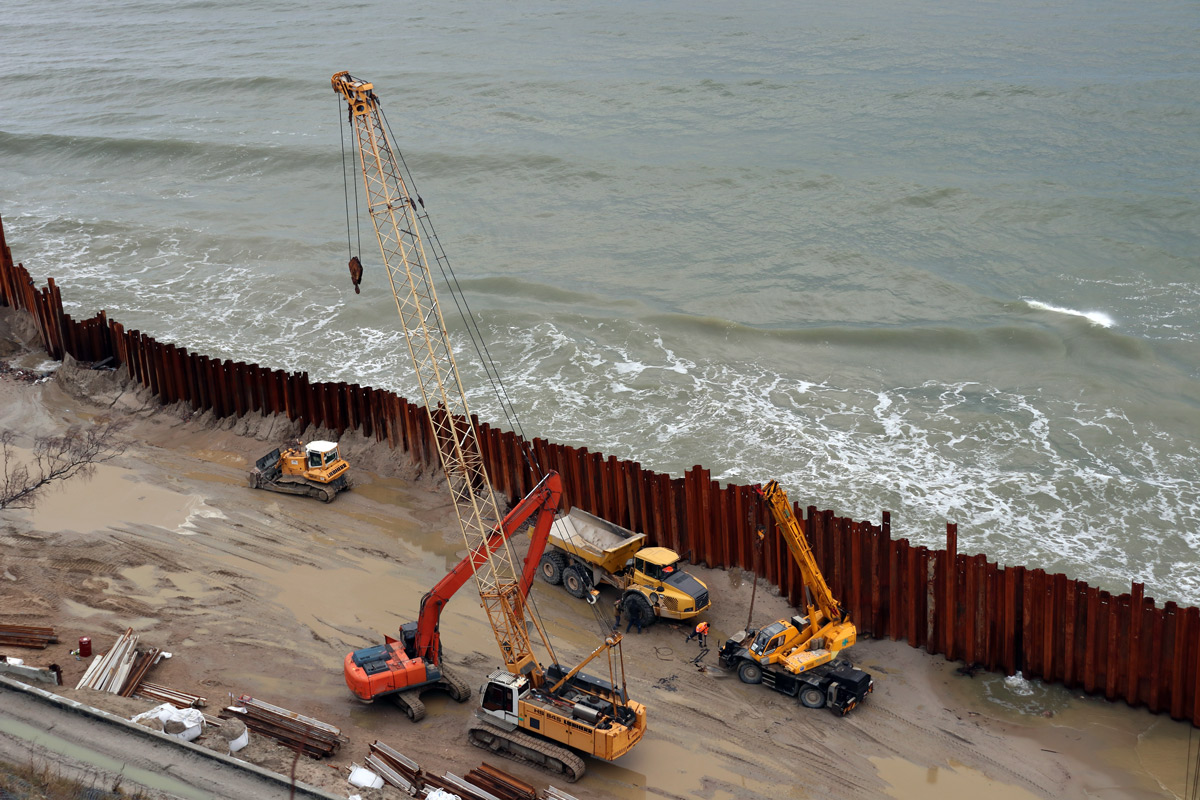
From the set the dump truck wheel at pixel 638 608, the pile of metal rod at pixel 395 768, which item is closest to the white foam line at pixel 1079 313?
the dump truck wheel at pixel 638 608

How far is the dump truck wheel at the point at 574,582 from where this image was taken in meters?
24.9

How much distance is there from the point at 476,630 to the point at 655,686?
4.31 meters

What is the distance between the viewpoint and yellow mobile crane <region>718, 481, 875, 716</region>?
69.9 ft

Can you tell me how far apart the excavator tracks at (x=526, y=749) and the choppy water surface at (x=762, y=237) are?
1330 centimetres

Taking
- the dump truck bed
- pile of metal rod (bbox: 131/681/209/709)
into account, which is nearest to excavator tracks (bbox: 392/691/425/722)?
pile of metal rod (bbox: 131/681/209/709)

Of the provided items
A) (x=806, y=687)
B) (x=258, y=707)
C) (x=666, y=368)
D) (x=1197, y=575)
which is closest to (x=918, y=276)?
(x=666, y=368)

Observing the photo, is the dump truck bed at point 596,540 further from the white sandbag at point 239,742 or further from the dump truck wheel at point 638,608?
the white sandbag at point 239,742

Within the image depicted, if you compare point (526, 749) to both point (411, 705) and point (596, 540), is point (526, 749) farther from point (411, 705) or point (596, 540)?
point (596, 540)

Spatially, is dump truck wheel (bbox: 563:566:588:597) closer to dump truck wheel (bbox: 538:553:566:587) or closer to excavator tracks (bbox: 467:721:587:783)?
dump truck wheel (bbox: 538:553:566:587)

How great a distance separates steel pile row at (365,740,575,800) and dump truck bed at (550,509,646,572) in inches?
243

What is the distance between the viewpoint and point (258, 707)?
67.4ft

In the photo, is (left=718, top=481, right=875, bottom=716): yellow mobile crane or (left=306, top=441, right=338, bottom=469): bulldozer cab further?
(left=306, top=441, right=338, bottom=469): bulldozer cab

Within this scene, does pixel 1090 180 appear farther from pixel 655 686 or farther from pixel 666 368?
pixel 655 686

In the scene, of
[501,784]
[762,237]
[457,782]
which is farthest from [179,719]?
[762,237]
